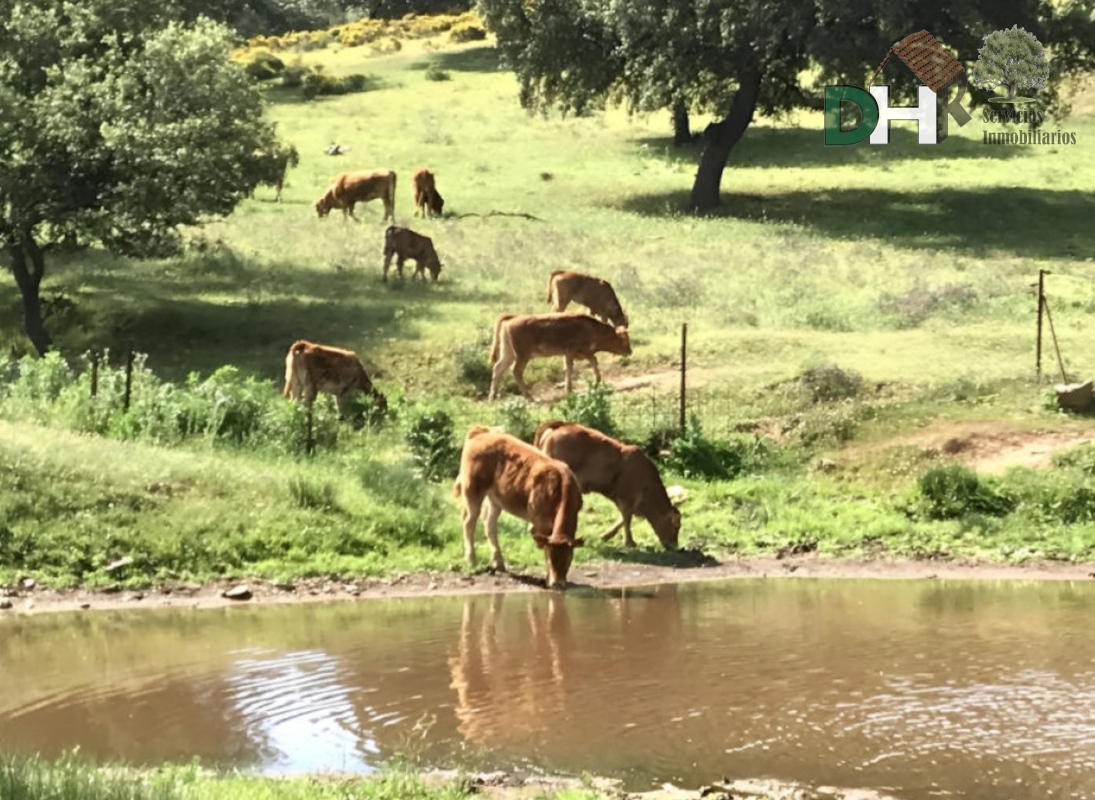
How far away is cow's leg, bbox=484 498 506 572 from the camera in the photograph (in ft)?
54.6

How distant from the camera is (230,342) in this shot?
90.0 feet

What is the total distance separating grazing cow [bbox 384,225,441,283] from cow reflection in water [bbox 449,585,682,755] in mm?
15702

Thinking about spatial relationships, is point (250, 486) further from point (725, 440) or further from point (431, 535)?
point (725, 440)

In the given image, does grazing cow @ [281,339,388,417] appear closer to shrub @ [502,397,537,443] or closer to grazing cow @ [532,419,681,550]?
shrub @ [502,397,537,443]

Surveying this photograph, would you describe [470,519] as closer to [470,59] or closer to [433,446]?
[433,446]

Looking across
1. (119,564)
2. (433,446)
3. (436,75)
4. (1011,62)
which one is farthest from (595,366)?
(436,75)

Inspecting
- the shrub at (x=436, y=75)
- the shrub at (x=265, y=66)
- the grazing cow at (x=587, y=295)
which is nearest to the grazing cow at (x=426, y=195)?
the grazing cow at (x=587, y=295)

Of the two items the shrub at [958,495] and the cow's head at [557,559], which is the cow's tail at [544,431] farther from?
the shrub at [958,495]

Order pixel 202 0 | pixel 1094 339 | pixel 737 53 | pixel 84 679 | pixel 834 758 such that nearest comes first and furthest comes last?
pixel 834 758, pixel 84 679, pixel 1094 339, pixel 737 53, pixel 202 0

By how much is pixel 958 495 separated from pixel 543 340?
22.5ft

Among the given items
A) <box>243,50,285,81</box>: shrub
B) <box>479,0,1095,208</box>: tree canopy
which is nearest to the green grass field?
<box>479,0,1095,208</box>: tree canopy

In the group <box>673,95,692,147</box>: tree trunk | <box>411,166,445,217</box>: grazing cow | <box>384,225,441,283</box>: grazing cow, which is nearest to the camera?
<box>384,225,441,283</box>: grazing cow

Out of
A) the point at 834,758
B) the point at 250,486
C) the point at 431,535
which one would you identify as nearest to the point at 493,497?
the point at 431,535

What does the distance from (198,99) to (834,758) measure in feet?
68.4
